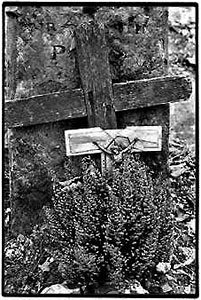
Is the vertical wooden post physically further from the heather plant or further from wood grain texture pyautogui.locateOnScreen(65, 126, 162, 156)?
the heather plant

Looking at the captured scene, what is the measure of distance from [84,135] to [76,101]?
0.24 metres

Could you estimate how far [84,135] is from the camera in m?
4.32

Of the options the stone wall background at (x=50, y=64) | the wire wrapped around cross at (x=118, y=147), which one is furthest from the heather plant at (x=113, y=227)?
the stone wall background at (x=50, y=64)

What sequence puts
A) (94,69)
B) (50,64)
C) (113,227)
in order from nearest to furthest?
(113,227), (94,69), (50,64)

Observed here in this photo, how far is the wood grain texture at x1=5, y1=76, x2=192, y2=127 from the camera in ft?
14.2

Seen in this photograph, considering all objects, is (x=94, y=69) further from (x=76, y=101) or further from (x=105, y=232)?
(x=105, y=232)

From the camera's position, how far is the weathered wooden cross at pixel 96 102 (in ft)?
14.0

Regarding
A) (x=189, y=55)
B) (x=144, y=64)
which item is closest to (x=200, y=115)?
(x=144, y=64)

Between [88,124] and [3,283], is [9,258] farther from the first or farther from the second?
[88,124]

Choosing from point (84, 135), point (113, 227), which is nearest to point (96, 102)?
point (84, 135)

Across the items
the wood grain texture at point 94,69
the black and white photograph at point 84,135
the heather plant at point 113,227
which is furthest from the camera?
the wood grain texture at point 94,69

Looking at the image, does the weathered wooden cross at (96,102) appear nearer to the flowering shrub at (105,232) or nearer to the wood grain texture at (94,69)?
the wood grain texture at (94,69)

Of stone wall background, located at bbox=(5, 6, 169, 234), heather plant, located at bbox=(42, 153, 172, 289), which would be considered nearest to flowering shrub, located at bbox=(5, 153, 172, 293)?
heather plant, located at bbox=(42, 153, 172, 289)

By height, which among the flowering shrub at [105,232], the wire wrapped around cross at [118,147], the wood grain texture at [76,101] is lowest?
the flowering shrub at [105,232]
